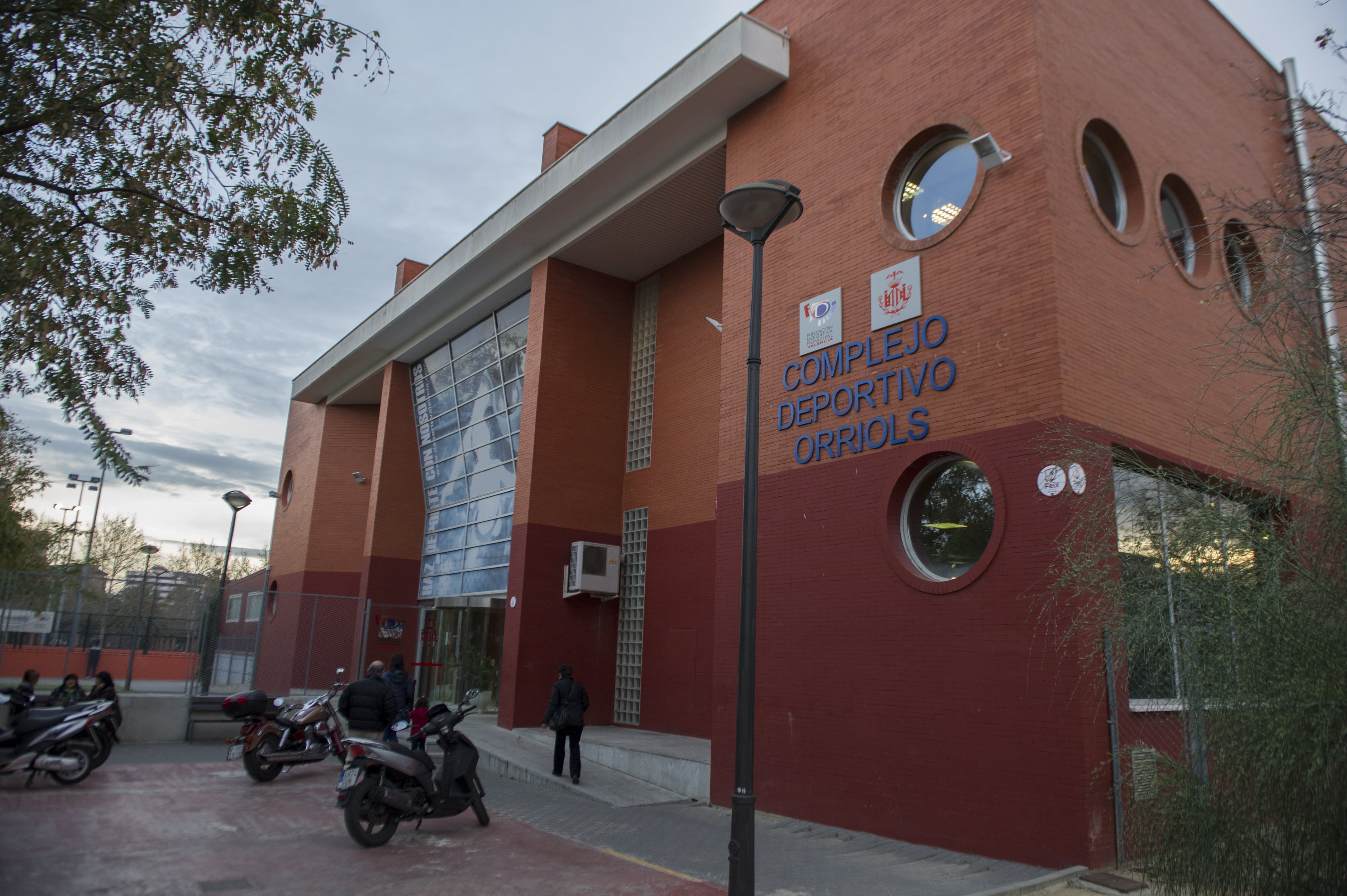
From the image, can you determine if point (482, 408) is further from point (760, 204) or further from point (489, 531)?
point (760, 204)

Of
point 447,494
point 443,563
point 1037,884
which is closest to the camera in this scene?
point 1037,884

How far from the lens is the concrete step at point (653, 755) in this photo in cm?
1173

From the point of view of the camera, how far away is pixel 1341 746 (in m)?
4.33

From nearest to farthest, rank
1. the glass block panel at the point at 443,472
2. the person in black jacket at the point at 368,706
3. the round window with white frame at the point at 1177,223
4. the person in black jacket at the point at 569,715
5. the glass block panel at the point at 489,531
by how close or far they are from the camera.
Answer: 1. the person in black jacket at the point at 368,706
2. the person in black jacket at the point at 569,715
3. the round window with white frame at the point at 1177,223
4. the glass block panel at the point at 489,531
5. the glass block panel at the point at 443,472

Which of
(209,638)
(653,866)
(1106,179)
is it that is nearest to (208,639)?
(209,638)

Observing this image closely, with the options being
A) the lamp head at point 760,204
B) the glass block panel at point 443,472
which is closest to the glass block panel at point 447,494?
the glass block panel at point 443,472

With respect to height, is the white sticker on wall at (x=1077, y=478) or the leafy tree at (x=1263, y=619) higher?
the white sticker on wall at (x=1077, y=478)

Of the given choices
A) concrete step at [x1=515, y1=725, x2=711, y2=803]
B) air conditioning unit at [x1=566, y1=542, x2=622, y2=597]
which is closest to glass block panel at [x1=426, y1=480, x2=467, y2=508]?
air conditioning unit at [x1=566, y1=542, x2=622, y2=597]

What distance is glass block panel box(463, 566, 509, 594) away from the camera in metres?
19.3

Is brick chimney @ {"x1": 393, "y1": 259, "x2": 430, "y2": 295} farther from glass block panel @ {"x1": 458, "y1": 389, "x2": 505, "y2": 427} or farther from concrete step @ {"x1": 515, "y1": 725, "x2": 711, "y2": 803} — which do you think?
concrete step @ {"x1": 515, "y1": 725, "x2": 711, "y2": 803}

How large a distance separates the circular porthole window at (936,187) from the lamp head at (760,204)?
4.24 metres

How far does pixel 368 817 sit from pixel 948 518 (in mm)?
6510

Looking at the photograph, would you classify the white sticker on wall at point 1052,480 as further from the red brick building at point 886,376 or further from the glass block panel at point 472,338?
the glass block panel at point 472,338

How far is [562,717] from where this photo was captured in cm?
1212
